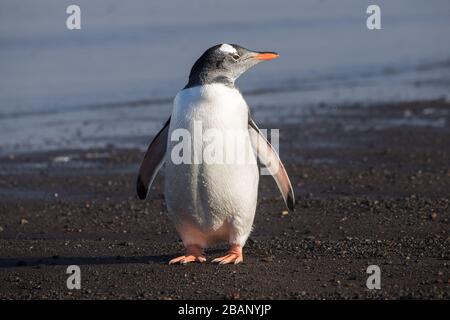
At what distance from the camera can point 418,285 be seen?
5.88 m

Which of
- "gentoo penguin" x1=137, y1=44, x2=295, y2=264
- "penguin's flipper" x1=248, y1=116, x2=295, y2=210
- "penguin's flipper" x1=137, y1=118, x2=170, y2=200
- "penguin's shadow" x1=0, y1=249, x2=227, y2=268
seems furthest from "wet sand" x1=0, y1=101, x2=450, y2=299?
"penguin's flipper" x1=137, y1=118, x2=170, y2=200

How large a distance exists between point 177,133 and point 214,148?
0.91 ft

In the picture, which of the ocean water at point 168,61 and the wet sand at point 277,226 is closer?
the wet sand at point 277,226

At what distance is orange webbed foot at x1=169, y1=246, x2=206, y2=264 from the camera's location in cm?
655

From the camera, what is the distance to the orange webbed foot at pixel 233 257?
6504 millimetres

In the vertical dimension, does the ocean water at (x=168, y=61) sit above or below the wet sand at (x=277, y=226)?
above

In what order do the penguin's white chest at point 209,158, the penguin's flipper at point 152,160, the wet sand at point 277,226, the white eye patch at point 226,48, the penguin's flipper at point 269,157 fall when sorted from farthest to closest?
the penguin's flipper at point 152,160 → the penguin's flipper at point 269,157 → the white eye patch at point 226,48 → the penguin's white chest at point 209,158 → the wet sand at point 277,226

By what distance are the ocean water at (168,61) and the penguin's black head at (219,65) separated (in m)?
4.81

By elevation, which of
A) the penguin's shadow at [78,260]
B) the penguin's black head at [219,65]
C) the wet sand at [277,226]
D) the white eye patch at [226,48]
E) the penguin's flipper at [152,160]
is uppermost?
the white eye patch at [226,48]

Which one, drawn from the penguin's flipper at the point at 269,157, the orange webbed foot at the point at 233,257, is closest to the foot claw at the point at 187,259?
the orange webbed foot at the point at 233,257

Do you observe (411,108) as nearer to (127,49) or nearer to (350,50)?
(350,50)

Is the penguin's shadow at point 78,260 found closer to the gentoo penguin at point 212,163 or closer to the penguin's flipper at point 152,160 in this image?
the gentoo penguin at point 212,163

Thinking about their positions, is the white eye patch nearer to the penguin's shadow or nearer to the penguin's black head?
the penguin's black head

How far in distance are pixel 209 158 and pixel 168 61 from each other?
12.0 metres
